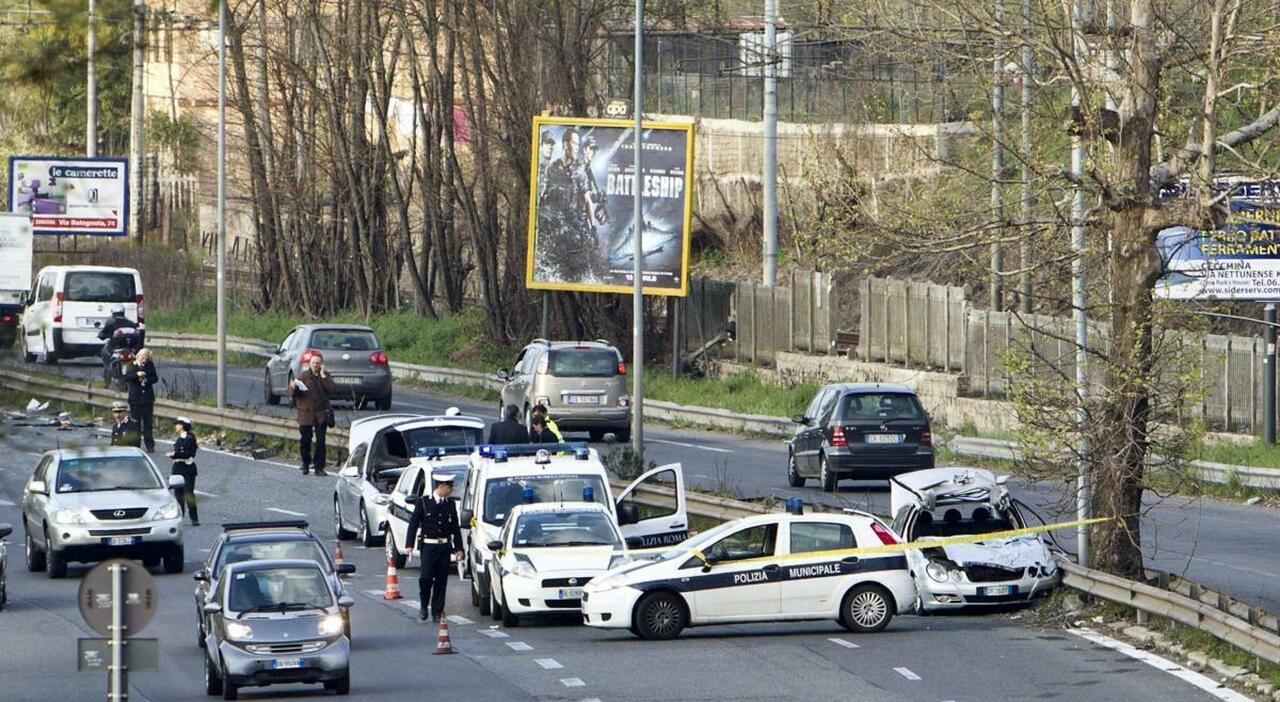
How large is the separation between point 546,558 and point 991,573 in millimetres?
4748

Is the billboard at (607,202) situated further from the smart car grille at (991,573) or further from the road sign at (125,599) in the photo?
the road sign at (125,599)

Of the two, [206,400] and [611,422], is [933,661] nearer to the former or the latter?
[611,422]

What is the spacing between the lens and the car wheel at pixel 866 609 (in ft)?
67.1

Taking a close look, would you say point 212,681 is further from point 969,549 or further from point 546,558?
point 969,549

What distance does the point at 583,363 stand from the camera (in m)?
36.9

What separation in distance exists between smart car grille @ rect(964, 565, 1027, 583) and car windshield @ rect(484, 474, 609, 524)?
4.33 m

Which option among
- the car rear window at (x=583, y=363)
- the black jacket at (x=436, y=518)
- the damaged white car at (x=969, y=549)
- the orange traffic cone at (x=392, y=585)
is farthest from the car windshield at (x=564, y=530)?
the car rear window at (x=583, y=363)

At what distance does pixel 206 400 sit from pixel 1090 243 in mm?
23689

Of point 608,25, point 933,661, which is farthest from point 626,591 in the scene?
point 608,25

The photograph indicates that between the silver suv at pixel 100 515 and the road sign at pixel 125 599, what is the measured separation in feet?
34.1

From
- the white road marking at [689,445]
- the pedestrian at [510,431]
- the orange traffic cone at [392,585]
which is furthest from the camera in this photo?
the white road marking at [689,445]

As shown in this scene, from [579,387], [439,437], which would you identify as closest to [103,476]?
[439,437]

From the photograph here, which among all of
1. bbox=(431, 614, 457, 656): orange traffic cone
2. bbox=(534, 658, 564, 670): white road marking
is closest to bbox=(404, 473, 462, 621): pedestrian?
bbox=(431, 614, 457, 656): orange traffic cone

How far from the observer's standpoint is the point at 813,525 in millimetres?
20625
